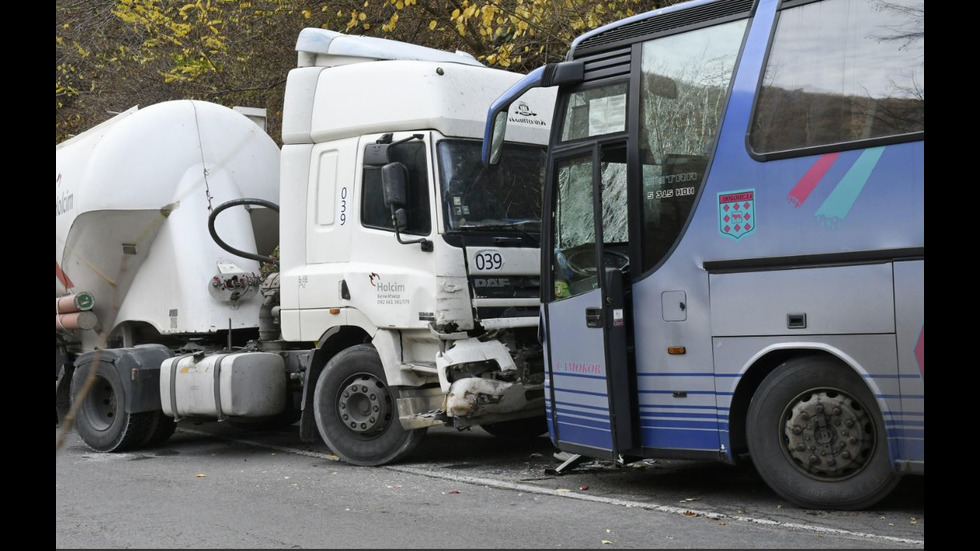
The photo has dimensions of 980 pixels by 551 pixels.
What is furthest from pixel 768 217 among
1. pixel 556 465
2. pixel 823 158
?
pixel 556 465

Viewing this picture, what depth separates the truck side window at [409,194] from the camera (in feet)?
28.9

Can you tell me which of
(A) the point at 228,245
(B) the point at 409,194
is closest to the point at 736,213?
(B) the point at 409,194

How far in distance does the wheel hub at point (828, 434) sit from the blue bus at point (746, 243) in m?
0.01

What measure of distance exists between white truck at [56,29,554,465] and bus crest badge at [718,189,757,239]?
2.40m

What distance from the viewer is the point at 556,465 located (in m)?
8.94

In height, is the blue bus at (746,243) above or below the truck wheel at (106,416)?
above

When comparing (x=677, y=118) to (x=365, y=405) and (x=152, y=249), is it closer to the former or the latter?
(x=365, y=405)

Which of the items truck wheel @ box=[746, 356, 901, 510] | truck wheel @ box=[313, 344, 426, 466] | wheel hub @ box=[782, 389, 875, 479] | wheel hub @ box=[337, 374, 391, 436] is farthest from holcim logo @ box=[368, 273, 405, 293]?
wheel hub @ box=[782, 389, 875, 479]

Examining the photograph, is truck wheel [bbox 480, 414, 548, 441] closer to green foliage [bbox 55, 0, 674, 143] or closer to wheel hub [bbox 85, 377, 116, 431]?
wheel hub [bbox 85, 377, 116, 431]

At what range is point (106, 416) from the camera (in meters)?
10.9

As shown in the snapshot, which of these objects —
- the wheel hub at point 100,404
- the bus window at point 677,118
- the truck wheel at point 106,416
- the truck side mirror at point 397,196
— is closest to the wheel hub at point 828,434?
the bus window at point 677,118

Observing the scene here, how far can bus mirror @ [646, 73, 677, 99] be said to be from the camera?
7.15 metres

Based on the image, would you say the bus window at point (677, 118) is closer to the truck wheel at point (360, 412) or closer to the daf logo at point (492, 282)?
the daf logo at point (492, 282)
